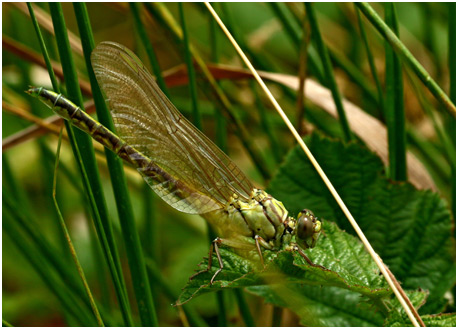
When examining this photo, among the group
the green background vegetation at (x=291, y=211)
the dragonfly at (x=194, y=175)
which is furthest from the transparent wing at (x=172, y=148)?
the green background vegetation at (x=291, y=211)

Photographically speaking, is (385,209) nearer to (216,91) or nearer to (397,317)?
(397,317)

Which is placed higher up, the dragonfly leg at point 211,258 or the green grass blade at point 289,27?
the green grass blade at point 289,27

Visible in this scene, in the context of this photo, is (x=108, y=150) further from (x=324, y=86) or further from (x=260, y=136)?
(x=260, y=136)

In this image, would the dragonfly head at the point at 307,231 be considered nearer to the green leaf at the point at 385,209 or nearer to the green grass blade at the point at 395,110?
the green leaf at the point at 385,209

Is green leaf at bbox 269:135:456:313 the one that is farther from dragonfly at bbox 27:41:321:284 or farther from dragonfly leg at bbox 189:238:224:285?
dragonfly leg at bbox 189:238:224:285

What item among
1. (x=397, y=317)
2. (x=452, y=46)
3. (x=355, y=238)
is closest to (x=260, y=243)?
(x=355, y=238)
